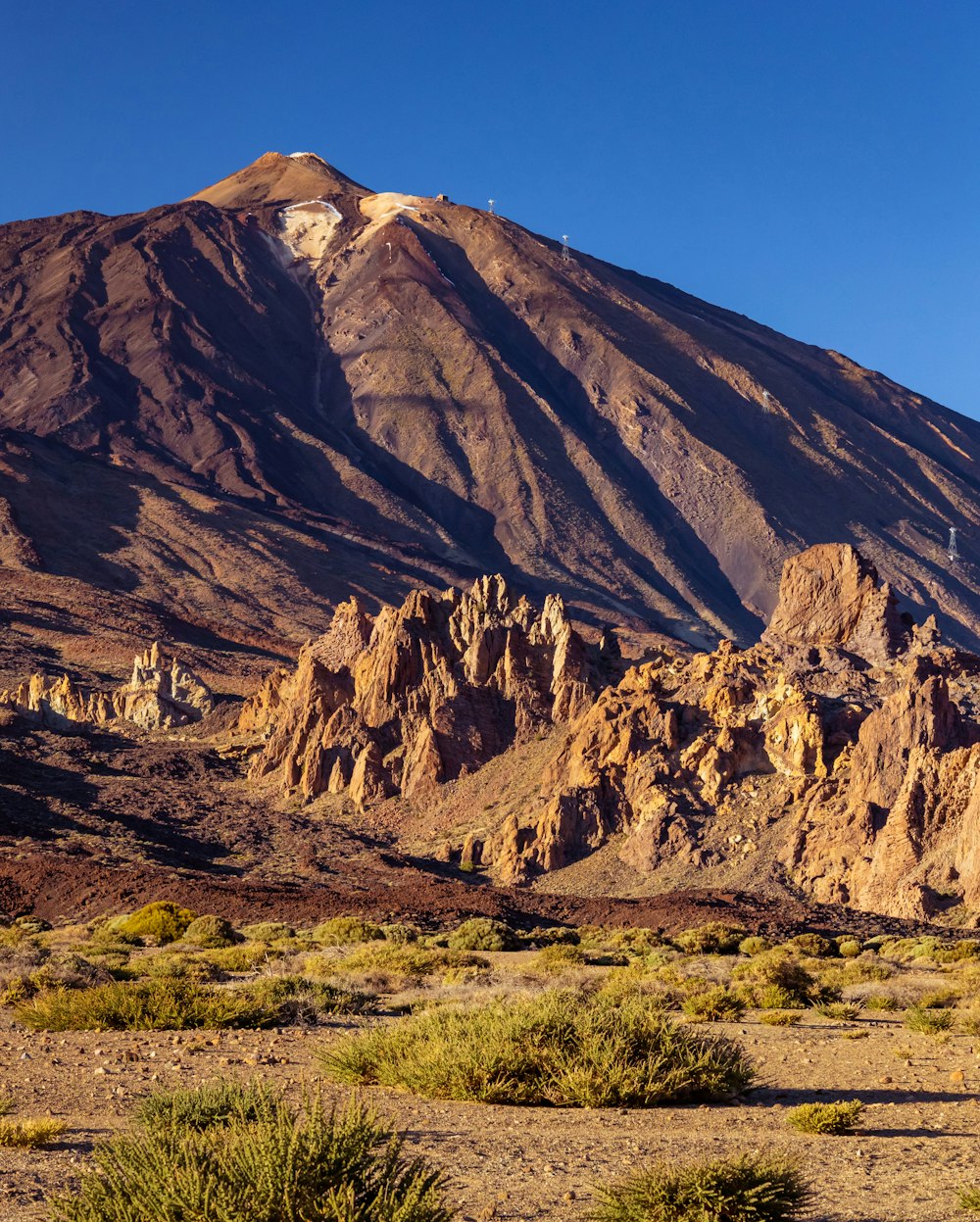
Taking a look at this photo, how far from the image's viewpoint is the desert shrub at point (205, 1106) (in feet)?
33.0

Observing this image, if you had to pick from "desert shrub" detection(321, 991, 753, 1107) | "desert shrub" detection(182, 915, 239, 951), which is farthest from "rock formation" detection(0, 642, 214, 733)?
"desert shrub" detection(321, 991, 753, 1107)

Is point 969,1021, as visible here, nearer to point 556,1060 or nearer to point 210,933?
point 556,1060

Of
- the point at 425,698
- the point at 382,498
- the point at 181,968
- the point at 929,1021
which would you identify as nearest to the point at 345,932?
the point at 181,968

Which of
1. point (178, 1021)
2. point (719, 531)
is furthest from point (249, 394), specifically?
point (178, 1021)

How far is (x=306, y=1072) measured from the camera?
1485cm

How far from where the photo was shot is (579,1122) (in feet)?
40.9

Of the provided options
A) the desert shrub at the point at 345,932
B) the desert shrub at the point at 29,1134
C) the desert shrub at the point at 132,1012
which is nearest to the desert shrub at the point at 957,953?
the desert shrub at the point at 345,932

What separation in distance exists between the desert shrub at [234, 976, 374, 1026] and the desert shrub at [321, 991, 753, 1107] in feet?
15.5

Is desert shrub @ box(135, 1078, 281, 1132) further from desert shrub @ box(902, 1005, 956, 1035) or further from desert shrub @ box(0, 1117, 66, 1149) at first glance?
desert shrub @ box(902, 1005, 956, 1035)

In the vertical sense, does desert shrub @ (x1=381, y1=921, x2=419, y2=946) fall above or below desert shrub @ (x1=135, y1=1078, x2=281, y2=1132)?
above

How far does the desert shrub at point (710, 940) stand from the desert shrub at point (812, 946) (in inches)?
46.9

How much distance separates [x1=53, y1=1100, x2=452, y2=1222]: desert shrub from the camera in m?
7.40

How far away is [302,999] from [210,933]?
12.6m

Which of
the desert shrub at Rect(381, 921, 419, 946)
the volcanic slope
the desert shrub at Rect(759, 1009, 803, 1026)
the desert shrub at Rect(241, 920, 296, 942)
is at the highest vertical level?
the volcanic slope
